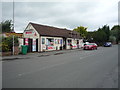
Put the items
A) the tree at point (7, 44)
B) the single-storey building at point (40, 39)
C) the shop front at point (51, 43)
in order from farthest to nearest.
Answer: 1. the shop front at point (51, 43)
2. the single-storey building at point (40, 39)
3. the tree at point (7, 44)

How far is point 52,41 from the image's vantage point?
2552cm

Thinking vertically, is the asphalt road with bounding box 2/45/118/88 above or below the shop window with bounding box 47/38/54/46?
below

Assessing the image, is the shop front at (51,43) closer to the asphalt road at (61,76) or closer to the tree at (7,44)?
the tree at (7,44)

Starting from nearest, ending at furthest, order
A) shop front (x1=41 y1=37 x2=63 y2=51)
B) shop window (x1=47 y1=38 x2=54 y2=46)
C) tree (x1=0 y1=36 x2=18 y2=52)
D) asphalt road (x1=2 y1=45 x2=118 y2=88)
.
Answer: asphalt road (x1=2 y1=45 x2=118 y2=88), tree (x1=0 y1=36 x2=18 y2=52), shop front (x1=41 y1=37 x2=63 y2=51), shop window (x1=47 y1=38 x2=54 y2=46)

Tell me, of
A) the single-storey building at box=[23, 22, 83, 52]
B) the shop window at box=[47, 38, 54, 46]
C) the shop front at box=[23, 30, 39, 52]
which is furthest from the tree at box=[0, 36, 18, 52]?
the shop window at box=[47, 38, 54, 46]

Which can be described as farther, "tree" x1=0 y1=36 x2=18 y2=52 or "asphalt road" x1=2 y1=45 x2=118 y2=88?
"tree" x1=0 y1=36 x2=18 y2=52

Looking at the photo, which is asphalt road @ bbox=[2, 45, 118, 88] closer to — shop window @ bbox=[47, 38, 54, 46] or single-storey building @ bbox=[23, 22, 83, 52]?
single-storey building @ bbox=[23, 22, 83, 52]

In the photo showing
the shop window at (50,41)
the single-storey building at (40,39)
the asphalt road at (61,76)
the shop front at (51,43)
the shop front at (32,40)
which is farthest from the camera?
the shop window at (50,41)

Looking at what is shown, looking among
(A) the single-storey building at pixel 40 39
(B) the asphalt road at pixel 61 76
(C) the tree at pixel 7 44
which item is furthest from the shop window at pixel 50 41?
(B) the asphalt road at pixel 61 76

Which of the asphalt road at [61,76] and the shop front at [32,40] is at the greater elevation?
the shop front at [32,40]

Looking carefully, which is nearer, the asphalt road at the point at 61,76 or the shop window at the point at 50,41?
the asphalt road at the point at 61,76

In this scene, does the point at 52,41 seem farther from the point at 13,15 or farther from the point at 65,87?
the point at 65,87

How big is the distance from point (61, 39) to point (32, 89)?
24138mm

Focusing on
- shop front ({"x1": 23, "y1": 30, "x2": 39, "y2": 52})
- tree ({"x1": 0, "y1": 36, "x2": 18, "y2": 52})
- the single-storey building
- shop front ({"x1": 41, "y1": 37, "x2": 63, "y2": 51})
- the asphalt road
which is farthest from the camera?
shop front ({"x1": 41, "y1": 37, "x2": 63, "y2": 51})
